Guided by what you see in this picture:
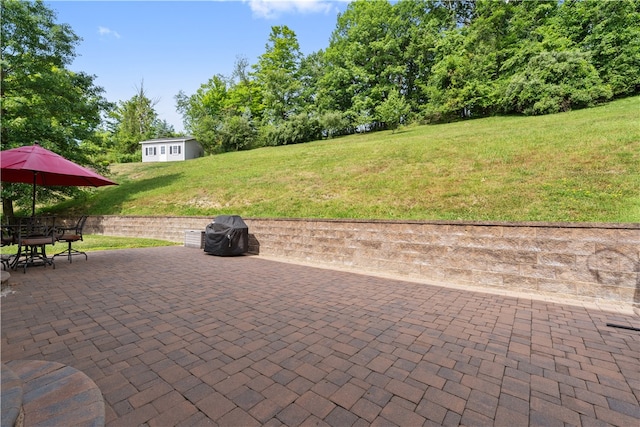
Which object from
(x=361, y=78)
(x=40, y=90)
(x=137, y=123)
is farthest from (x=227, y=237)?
(x=137, y=123)

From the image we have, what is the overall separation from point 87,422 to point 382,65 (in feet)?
119

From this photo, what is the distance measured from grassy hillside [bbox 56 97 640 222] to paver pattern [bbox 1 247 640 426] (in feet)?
9.50

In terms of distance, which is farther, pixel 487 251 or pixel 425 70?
pixel 425 70

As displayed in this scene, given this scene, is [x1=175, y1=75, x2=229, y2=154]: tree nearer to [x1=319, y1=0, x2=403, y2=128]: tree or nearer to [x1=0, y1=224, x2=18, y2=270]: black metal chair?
[x1=319, y1=0, x2=403, y2=128]: tree

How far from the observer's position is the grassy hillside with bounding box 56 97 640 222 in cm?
618

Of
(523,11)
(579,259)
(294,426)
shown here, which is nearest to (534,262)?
(579,259)

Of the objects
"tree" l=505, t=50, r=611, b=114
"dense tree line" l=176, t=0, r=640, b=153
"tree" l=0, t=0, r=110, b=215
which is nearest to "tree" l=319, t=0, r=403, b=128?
"dense tree line" l=176, t=0, r=640, b=153

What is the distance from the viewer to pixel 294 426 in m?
1.73

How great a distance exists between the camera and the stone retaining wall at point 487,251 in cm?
411

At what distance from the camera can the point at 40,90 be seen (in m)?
11.9

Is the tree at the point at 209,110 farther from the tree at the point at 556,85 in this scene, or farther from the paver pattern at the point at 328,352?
the paver pattern at the point at 328,352

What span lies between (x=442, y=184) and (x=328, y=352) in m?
7.11

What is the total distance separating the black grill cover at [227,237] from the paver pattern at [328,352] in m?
2.86

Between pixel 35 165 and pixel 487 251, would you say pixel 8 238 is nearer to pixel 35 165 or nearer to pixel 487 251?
pixel 35 165
